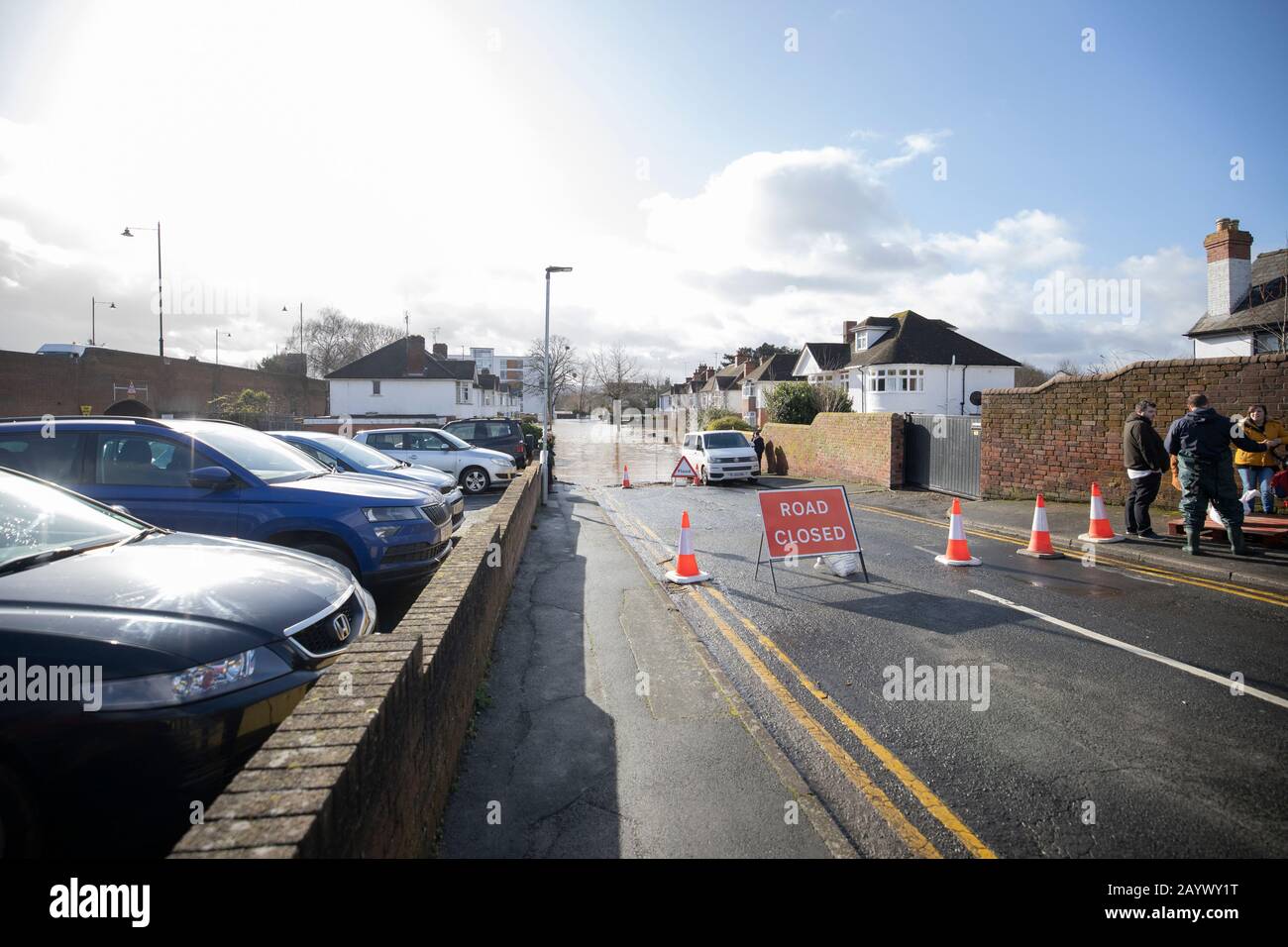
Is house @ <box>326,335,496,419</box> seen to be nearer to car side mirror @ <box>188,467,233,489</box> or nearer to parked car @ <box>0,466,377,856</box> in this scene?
car side mirror @ <box>188,467,233,489</box>

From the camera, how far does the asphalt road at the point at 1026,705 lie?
332 cm

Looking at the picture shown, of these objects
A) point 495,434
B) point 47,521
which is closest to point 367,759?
point 47,521

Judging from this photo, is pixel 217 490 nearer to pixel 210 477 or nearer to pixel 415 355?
pixel 210 477

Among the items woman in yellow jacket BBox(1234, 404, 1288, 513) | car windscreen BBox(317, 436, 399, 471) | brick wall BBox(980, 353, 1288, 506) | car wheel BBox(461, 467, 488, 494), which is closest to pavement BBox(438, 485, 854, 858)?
car windscreen BBox(317, 436, 399, 471)

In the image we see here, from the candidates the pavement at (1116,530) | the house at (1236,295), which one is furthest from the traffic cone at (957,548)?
the house at (1236,295)

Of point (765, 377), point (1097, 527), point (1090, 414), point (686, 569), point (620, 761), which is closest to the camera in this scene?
point (620, 761)

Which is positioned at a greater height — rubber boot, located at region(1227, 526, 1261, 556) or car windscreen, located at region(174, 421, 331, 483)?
car windscreen, located at region(174, 421, 331, 483)

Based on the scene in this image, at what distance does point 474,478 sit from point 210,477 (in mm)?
11981

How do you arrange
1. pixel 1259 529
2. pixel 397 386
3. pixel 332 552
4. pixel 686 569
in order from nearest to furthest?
pixel 332 552 → pixel 686 569 → pixel 1259 529 → pixel 397 386

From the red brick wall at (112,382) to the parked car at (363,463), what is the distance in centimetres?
2705

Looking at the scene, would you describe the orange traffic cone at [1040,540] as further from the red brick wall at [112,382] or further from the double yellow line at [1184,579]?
the red brick wall at [112,382]

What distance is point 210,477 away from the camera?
19.8 ft

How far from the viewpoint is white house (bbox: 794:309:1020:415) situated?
43938mm

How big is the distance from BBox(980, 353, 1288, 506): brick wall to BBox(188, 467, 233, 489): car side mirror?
1341 cm
